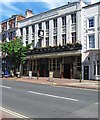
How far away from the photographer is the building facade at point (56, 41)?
3219cm

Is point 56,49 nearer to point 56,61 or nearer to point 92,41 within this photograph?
point 56,61

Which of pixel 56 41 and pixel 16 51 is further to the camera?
pixel 16 51

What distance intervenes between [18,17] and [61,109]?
36391mm

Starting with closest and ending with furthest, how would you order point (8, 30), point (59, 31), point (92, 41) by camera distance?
1. point (92, 41)
2. point (59, 31)
3. point (8, 30)

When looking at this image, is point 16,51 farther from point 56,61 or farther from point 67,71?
point 67,71

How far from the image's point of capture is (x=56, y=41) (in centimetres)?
3538

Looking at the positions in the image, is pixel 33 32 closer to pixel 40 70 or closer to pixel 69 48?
pixel 40 70

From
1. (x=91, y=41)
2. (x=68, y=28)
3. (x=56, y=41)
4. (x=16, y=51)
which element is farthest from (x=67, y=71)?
(x=16, y=51)

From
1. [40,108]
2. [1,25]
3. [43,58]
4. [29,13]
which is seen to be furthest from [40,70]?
[40,108]

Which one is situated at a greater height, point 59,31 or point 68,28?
point 68,28

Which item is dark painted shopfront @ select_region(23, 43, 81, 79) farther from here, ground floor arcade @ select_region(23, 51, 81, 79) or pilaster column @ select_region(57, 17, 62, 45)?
pilaster column @ select_region(57, 17, 62, 45)

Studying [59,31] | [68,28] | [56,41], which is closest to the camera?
[68,28]

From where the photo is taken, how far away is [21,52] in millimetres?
37125

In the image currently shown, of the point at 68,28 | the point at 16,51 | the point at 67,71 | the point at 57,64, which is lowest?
the point at 67,71
